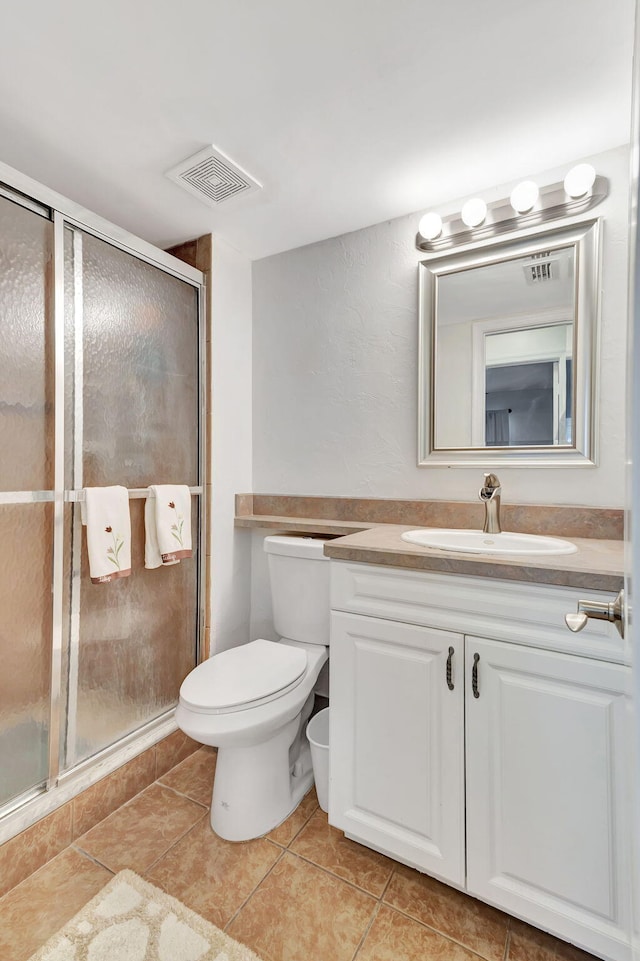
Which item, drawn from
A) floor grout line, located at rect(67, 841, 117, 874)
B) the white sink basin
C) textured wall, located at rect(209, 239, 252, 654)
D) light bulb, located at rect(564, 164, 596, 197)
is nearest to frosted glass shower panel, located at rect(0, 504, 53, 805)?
→ floor grout line, located at rect(67, 841, 117, 874)

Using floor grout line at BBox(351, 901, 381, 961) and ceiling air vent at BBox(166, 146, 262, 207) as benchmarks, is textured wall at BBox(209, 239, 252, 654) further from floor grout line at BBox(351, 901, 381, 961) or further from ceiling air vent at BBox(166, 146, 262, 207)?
floor grout line at BBox(351, 901, 381, 961)

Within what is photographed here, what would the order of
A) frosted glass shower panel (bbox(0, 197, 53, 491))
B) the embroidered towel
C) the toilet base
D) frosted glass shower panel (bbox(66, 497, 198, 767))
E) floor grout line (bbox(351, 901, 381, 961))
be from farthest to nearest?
the embroidered towel
frosted glass shower panel (bbox(66, 497, 198, 767))
the toilet base
frosted glass shower panel (bbox(0, 197, 53, 491))
floor grout line (bbox(351, 901, 381, 961))

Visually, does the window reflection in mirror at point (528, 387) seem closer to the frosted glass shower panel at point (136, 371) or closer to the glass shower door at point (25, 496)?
the frosted glass shower panel at point (136, 371)

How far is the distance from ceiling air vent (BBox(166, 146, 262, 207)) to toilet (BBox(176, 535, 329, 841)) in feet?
4.24

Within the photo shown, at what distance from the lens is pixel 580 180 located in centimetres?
142

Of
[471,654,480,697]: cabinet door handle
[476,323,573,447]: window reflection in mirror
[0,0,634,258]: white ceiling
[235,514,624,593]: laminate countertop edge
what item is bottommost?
[471,654,480,697]: cabinet door handle

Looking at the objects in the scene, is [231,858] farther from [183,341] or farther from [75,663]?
[183,341]

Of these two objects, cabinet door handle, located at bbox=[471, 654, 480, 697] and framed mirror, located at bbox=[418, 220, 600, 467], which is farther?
framed mirror, located at bbox=[418, 220, 600, 467]

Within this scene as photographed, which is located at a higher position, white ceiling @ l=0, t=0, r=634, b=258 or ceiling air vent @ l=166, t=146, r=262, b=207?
white ceiling @ l=0, t=0, r=634, b=258

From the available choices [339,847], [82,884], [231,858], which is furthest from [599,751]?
[82,884]

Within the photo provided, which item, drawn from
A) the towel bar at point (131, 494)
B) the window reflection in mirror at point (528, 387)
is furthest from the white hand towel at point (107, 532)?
the window reflection in mirror at point (528, 387)

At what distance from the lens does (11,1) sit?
0.98m

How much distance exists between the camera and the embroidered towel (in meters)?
1.68

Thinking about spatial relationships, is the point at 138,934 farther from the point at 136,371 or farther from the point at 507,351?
the point at 507,351
